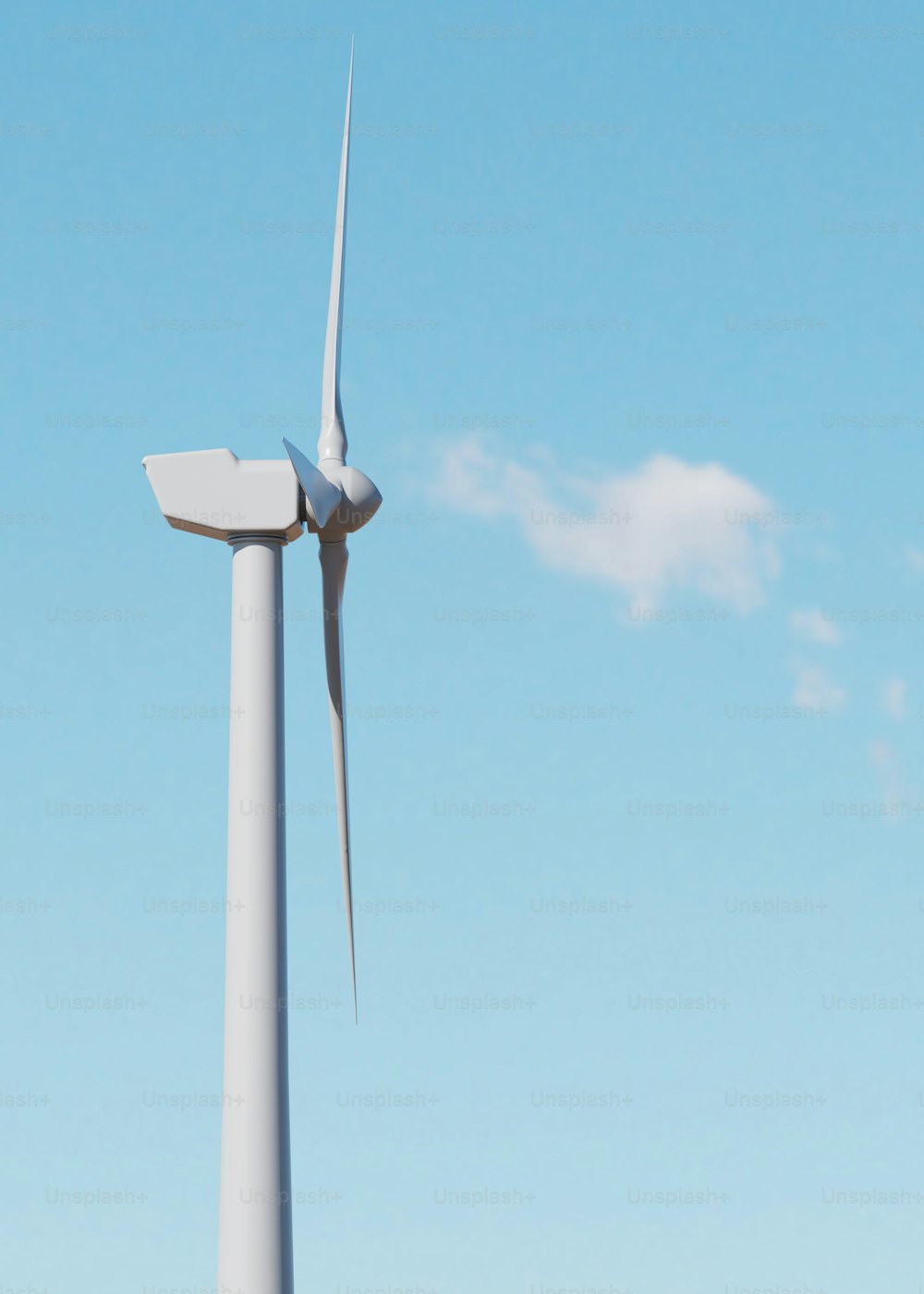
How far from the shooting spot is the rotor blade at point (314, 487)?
19156mm

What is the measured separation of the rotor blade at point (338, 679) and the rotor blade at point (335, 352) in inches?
51.4

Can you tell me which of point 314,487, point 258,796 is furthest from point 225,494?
point 258,796

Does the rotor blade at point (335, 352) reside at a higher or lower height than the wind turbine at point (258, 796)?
higher

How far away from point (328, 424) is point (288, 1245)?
999 cm

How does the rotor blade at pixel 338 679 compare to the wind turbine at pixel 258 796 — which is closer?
the wind turbine at pixel 258 796

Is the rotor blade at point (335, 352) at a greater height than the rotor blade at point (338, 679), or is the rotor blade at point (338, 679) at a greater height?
the rotor blade at point (335, 352)

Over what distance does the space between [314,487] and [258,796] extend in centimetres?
364

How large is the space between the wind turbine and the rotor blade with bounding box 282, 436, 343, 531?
0.02m

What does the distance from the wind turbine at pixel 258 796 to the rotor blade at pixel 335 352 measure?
270 millimetres

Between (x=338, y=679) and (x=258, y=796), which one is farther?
(x=338, y=679)

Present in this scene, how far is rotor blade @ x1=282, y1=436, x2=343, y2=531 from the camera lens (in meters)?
19.2

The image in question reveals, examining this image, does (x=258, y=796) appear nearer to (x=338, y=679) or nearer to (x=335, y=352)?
(x=338, y=679)

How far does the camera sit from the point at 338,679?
2181 cm

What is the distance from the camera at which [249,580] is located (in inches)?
761
